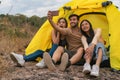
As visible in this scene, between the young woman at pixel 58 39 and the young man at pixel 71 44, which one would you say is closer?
the young man at pixel 71 44

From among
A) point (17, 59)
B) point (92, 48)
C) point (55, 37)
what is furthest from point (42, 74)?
point (55, 37)

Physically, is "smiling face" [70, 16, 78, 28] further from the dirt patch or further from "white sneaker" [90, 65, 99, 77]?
"white sneaker" [90, 65, 99, 77]

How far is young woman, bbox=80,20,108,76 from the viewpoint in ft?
20.2

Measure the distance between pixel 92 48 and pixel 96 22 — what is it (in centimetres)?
186

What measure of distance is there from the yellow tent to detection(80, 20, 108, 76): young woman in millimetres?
307

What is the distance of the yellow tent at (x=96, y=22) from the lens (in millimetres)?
7043

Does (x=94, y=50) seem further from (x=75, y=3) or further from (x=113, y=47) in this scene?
(x=75, y=3)

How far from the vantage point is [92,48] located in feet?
21.5

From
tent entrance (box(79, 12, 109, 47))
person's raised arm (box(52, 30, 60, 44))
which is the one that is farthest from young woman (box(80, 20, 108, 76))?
tent entrance (box(79, 12, 109, 47))

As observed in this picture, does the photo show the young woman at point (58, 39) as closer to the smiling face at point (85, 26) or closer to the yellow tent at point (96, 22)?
the smiling face at point (85, 26)

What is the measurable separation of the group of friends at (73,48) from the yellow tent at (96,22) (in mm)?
251

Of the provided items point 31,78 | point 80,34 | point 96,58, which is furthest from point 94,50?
point 31,78

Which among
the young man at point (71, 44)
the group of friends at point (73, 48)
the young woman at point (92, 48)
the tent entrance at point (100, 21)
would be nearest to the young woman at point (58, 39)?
the group of friends at point (73, 48)

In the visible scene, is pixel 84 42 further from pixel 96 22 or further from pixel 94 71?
pixel 96 22
